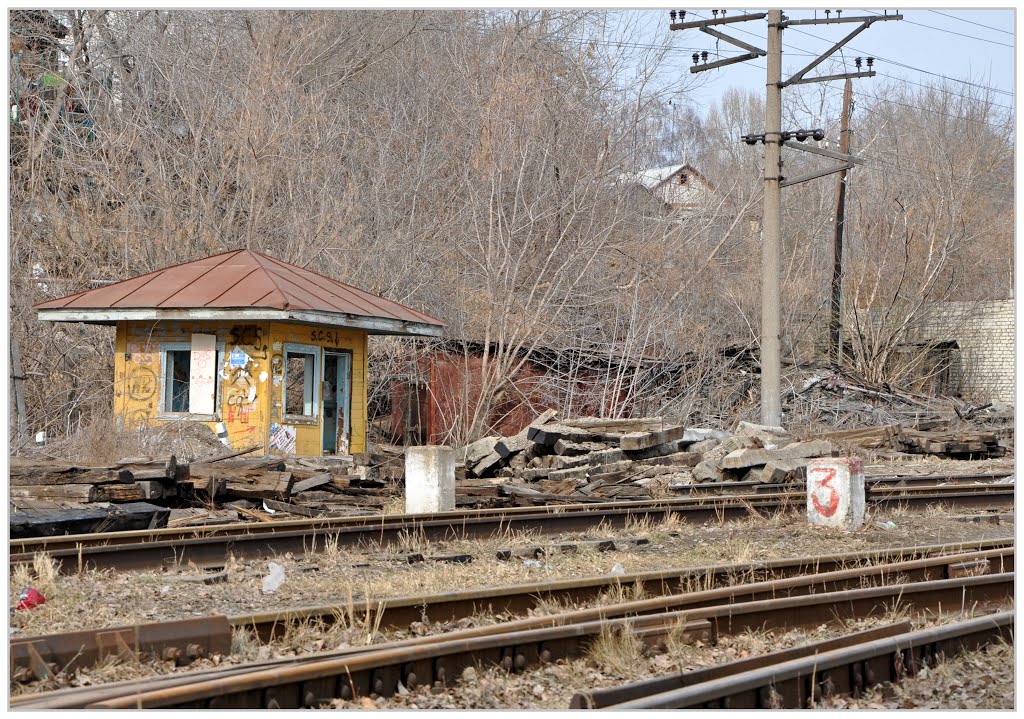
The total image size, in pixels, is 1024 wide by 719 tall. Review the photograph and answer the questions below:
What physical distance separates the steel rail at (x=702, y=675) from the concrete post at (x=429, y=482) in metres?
7.00

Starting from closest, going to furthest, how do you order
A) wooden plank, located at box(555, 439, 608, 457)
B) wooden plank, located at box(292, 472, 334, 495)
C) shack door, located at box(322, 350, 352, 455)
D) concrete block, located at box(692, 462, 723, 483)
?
1. wooden plank, located at box(292, 472, 334, 495)
2. concrete block, located at box(692, 462, 723, 483)
3. wooden plank, located at box(555, 439, 608, 457)
4. shack door, located at box(322, 350, 352, 455)

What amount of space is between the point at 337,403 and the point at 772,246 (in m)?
10.0

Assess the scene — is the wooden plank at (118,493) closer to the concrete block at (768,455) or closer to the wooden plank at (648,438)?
the wooden plank at (648,438)

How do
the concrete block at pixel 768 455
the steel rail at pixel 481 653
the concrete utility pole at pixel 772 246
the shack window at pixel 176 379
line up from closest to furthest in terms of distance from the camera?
the steel rail at pixel 481 653 < the concrete block at pixel 768 455 < the shack window at pixel 176 379 < the concrete utility pole at pixel 772 246

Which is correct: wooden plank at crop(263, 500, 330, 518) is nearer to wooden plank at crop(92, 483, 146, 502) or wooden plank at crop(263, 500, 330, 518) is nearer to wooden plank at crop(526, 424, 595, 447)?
wooden plank at crop(92, 483, 146, 502)

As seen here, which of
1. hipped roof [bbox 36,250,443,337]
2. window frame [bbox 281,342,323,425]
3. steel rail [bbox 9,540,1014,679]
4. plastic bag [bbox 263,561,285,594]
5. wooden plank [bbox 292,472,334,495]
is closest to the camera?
steel rail [bbox 9,540,1014,679]

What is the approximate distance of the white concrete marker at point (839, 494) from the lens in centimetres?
1205

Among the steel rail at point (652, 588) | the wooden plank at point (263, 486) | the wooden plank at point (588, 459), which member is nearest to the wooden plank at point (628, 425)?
the wooden plank at point (588, 459)

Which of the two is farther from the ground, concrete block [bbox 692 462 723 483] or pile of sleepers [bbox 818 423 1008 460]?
pile of sleepers [bbox 818 423 1008 460]

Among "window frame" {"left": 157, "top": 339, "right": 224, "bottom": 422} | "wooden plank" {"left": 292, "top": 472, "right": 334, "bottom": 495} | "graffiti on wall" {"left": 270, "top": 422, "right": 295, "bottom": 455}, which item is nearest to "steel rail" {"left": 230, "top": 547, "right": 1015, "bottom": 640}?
"wooden plank" {"left": 292, "top": 472, "right": 334, "bottom": 495}

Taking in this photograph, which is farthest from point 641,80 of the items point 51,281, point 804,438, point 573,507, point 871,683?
point 871,683

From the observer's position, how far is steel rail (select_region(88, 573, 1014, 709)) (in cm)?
495

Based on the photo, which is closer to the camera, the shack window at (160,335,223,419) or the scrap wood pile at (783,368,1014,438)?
the shack window at (160,335,223,419)

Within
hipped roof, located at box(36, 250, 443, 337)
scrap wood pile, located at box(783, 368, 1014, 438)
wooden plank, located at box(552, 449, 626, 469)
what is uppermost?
hipped roof, located at box(36, 250, 443, 337)
